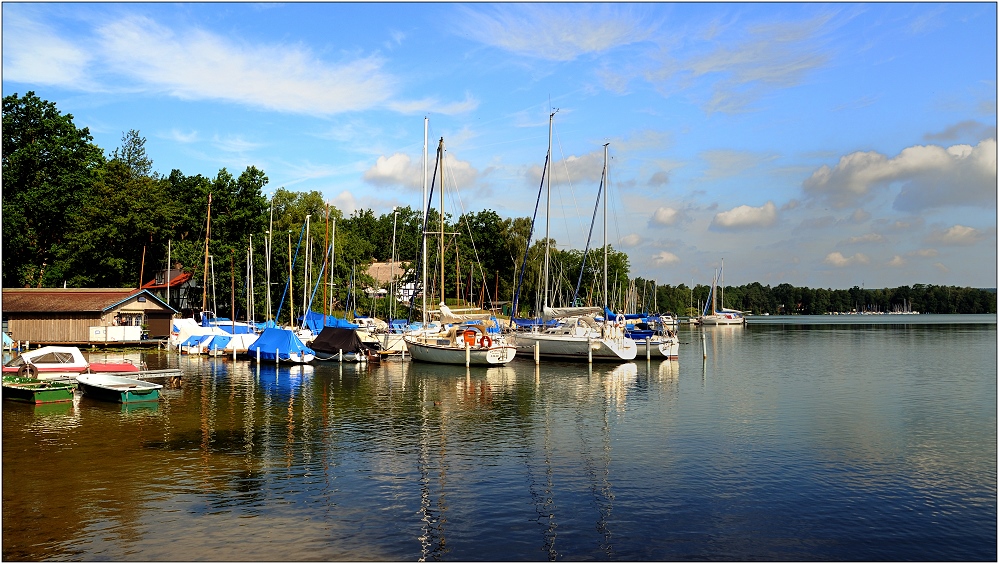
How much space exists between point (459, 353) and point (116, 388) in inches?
960

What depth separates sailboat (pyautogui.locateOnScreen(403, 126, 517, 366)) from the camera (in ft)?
174

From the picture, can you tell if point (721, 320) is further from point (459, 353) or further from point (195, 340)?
point (195, 340)

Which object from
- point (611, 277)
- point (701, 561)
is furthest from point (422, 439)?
point (611, 277)

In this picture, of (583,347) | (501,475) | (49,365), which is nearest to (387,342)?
(583,347)

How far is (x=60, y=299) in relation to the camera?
62.1 meters

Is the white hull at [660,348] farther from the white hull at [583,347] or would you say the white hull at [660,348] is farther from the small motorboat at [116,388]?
the small motorboat at [116,388]

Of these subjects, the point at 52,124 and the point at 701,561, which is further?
the point at 52,124

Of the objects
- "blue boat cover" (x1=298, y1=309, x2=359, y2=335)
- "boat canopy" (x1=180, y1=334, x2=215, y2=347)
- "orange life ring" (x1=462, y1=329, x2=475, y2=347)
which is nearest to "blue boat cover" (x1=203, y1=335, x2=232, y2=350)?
"boat canopy" (x1=180, y1=334, x2=215, y2=347)

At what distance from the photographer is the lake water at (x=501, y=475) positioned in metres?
15.8

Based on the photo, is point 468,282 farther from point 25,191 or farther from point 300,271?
point 25,191

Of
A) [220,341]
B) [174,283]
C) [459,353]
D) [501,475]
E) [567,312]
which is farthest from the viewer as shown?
[174,283]

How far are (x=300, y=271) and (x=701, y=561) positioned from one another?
73.3 meters

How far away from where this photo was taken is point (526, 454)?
80.3ft

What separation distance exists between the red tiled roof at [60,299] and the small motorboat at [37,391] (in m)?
28.3
